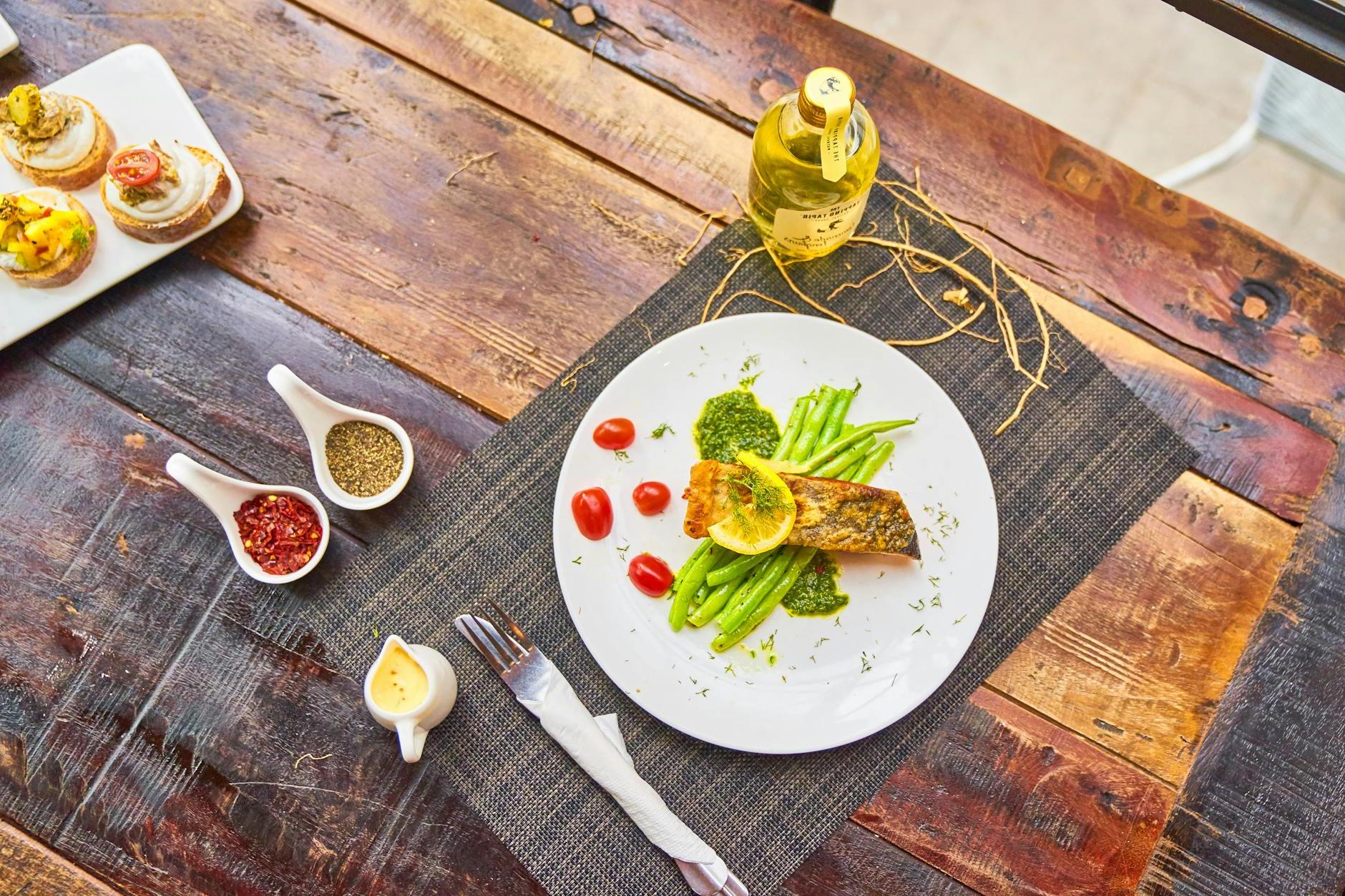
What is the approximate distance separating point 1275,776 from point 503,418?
8.94 feet

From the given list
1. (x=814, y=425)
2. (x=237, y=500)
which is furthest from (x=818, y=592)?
(x=237, y=500)

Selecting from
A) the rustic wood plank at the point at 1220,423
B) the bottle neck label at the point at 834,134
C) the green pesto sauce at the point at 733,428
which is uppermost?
the bottle neck label at the point at 834,134

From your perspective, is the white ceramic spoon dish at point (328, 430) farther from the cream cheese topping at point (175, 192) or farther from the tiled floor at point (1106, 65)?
the tiled floor at point (1106, 65)

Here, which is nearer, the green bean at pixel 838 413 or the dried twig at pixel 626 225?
the green bean at pixel 838 413

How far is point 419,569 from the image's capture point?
2975mm

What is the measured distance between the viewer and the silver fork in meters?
2.79

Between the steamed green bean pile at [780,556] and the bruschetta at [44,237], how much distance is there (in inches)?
85.7

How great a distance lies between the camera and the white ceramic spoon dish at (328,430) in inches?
110

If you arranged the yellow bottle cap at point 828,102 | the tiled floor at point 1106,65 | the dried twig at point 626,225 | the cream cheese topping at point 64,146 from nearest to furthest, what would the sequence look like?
the yellow bottle cap at point 828,102
the cream cheese topping at point 64,146
the dried twig at point 626,225
the tiled floor at point 1106,65

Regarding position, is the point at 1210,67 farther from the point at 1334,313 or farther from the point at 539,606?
the point at 539,606

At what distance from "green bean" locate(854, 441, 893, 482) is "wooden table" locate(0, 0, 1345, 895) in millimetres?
782

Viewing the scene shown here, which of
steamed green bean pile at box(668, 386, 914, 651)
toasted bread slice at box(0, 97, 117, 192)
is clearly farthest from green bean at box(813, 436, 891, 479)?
toasted bread slice at box(0, 97, 117, 192)

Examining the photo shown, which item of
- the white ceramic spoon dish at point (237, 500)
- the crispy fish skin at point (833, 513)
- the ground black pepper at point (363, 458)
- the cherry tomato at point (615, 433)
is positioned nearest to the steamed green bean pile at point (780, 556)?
the crispy fish skin at point (833, 513)

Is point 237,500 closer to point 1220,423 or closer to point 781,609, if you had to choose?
point 781,609
